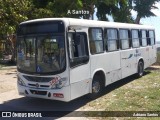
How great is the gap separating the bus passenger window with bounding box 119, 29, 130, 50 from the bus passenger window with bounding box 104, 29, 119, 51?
57 cm

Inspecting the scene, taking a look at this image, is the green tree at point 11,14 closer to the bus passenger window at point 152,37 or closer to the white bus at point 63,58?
the bus passenger window at point 152,37

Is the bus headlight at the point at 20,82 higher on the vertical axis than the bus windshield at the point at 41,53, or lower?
lower

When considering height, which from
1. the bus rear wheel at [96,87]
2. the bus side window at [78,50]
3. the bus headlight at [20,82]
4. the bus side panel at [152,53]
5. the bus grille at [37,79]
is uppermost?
the bus side window at [78,50]

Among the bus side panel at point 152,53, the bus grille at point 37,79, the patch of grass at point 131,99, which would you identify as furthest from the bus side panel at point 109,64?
the bus side panel at point 152,53

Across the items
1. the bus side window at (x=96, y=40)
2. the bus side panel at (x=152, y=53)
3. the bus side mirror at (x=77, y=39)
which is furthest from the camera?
the bus side panel at (x=152, y=53)

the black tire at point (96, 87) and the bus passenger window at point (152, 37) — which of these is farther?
the bus passenger window at point (152, 37)

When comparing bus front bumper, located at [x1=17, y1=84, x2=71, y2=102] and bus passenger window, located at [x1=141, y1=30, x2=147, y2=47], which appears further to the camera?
bus passenger window, located at [x1=141, y1=30, x2=147, y2=47]

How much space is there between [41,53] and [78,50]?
1.19 m

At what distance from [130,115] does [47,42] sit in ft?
11.1

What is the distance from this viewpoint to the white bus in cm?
862

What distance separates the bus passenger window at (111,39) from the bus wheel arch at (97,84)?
3.70 feet

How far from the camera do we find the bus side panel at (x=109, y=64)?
33.2 feet

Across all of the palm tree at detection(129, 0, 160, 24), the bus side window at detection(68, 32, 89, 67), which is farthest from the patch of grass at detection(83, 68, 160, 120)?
the palm tree at detection(129, 0, 160, 24)

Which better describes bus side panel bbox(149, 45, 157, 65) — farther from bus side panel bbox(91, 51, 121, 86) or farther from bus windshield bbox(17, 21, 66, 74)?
bus windshield bbox(17, 21, 66, 74)
